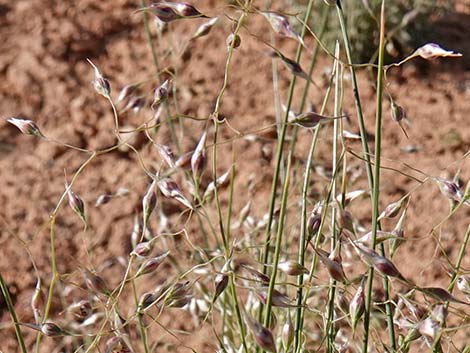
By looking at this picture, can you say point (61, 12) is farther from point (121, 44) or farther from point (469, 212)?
point (469, 212)

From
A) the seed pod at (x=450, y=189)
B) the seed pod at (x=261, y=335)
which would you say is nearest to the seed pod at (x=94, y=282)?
the seed pod at (x=261, y=335)

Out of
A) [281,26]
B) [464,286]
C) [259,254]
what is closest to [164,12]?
[281,26]

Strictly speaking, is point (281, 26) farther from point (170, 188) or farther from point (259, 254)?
point (259, 254)

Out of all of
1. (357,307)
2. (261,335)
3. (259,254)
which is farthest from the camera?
(259,254)

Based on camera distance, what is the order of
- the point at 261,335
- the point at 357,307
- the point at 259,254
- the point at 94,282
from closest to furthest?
the point at 261,335, the point at 357,307, the point at 94,282, the point at 259,254

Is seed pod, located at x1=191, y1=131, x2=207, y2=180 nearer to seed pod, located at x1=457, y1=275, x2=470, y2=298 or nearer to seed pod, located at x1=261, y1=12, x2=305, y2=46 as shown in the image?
seed pod, located at x1=261, y1=12, x2=305, y2=46

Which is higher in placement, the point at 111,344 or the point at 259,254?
the point at 111,344

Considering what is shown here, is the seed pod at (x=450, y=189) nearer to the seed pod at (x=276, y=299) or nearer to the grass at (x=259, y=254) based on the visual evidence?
the grass at (x=259, y=254)

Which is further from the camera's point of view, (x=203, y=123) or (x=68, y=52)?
(x=68, y=52)

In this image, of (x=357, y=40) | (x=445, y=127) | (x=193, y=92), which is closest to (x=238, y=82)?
(x=193, y=92)
